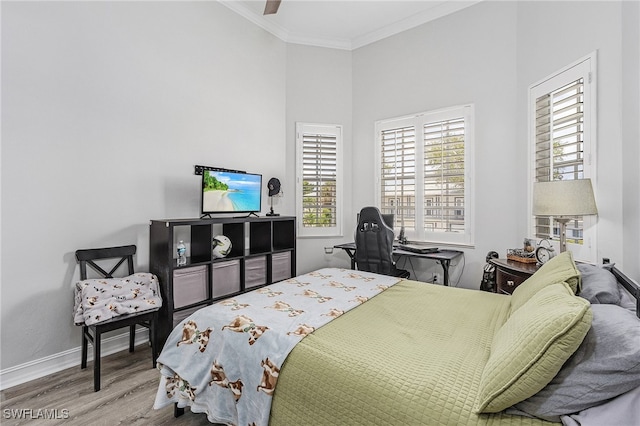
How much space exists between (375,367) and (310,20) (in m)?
4.17

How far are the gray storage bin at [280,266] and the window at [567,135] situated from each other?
2571 millimetres

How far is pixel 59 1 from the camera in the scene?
2.33 meters

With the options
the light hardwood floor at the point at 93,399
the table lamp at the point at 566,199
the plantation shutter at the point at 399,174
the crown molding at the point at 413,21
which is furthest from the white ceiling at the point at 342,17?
the light hardwood floor at the point at 93,399

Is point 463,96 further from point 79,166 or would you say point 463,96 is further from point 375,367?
point 79,166

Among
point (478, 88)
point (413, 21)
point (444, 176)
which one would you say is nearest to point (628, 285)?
point (444, 176)

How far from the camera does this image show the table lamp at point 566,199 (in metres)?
1.99

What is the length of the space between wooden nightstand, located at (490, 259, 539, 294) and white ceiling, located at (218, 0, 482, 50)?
299 centimetres

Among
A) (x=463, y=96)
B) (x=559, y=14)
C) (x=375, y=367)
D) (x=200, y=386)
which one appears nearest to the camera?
(x=375, y=367)

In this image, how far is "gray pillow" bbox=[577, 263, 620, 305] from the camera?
4.42ft

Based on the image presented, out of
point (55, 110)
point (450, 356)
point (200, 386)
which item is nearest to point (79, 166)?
point (55, 110)

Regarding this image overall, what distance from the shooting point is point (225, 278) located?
3012 mm

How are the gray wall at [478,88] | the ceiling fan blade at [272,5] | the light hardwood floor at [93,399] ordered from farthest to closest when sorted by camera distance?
the gray wall at [478,88] < the ceiling fan blade at [272,5] < the light hardwood floor at [93,399]

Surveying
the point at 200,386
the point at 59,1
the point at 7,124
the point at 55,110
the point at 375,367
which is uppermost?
the point at 59,1

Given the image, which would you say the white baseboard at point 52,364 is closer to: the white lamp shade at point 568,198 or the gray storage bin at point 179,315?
the gray storage bin at point 179,315
